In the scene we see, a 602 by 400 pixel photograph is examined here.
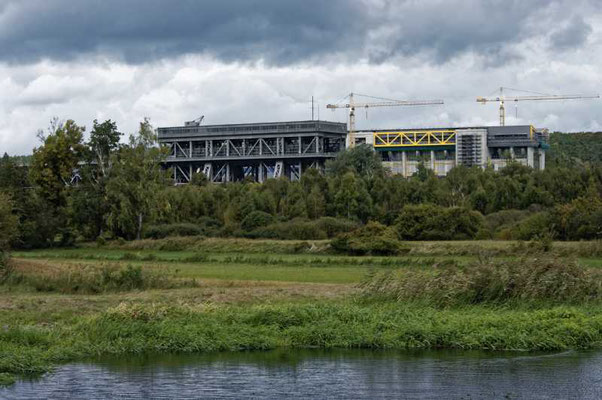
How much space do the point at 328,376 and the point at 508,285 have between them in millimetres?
12068

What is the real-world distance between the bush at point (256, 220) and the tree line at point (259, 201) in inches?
4.2

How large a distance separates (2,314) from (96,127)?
210 ft

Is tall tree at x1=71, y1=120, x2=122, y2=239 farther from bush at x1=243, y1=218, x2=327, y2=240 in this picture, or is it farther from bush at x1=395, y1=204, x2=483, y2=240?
bush at x1=395, y1=204, x2=483, y2=240

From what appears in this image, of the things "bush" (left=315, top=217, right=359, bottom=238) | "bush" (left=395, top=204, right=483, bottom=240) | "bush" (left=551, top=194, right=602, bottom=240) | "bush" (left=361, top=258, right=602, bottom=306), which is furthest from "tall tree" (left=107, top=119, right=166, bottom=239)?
"bush" (left=361, top=258, right=602, bottom=306)

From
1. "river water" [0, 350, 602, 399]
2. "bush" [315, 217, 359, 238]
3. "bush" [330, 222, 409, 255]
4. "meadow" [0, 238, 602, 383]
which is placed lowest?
"river water" [0, 350, 602, 399]

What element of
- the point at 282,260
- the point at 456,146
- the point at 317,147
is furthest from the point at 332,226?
the point at 456,146

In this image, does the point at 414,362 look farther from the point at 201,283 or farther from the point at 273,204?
the point at 273,204

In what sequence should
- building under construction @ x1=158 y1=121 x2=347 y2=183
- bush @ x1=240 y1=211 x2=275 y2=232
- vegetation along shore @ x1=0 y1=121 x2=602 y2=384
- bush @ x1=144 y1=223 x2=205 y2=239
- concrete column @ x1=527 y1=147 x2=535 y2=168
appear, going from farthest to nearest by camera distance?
building under construction @ x1=158 y1=121 x2=347 y2=183 < concrete column @ x1=527 y1=147 x2=535 y2=168 < bush @ x1=240 y1=211 x2=275 y2=232 < bush @ x1=144 y1=223 x2=205 y2=239 < vegetation along shore @ x1=0 y1=121 x2=602 y2=384

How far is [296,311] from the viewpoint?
3203cm

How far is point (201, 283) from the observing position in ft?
151

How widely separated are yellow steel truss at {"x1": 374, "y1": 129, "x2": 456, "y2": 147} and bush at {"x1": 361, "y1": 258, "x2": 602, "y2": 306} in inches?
5414

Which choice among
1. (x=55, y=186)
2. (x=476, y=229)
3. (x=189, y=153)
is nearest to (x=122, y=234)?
(x=55, y=186)

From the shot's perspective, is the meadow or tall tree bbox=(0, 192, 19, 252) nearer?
the meadow

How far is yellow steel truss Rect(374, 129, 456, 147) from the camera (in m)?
172
